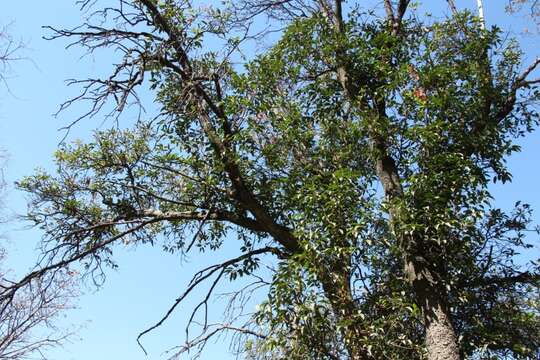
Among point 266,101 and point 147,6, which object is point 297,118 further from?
point 147,6

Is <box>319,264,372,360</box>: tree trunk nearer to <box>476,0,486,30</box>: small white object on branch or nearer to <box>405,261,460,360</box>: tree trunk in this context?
<box>405,261,460,360</box>: tree trunk

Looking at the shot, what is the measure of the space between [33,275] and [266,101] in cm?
315

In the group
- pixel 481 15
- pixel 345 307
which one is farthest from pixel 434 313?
pixel 481 15

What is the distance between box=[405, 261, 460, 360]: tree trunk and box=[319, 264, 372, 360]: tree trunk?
1.85ft

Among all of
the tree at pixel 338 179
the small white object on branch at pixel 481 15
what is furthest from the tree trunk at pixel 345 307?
the small white object on branch at pixel 481 15

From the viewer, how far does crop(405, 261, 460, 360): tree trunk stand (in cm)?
498

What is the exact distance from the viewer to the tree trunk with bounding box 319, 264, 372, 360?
5.05m

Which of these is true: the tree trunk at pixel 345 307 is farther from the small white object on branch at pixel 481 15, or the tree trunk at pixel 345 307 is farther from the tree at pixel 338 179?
the small white object on branch at pixel 481 15

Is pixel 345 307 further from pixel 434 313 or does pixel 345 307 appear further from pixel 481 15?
pixel 481 15

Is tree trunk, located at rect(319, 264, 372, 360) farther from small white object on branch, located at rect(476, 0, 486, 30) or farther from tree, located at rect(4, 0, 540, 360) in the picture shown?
small white object on branch, located at rect(476, 0, 486, 30)

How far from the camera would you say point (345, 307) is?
17.1 ft

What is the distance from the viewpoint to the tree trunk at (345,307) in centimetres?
505

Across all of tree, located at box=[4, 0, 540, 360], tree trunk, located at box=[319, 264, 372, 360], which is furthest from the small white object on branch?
tree trunk, located at box=[319, 264, 372, 360]

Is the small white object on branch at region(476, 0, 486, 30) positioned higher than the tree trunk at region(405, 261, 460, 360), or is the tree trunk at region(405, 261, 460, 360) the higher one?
the small white object on branch at region(476, 0, 486, 30)
